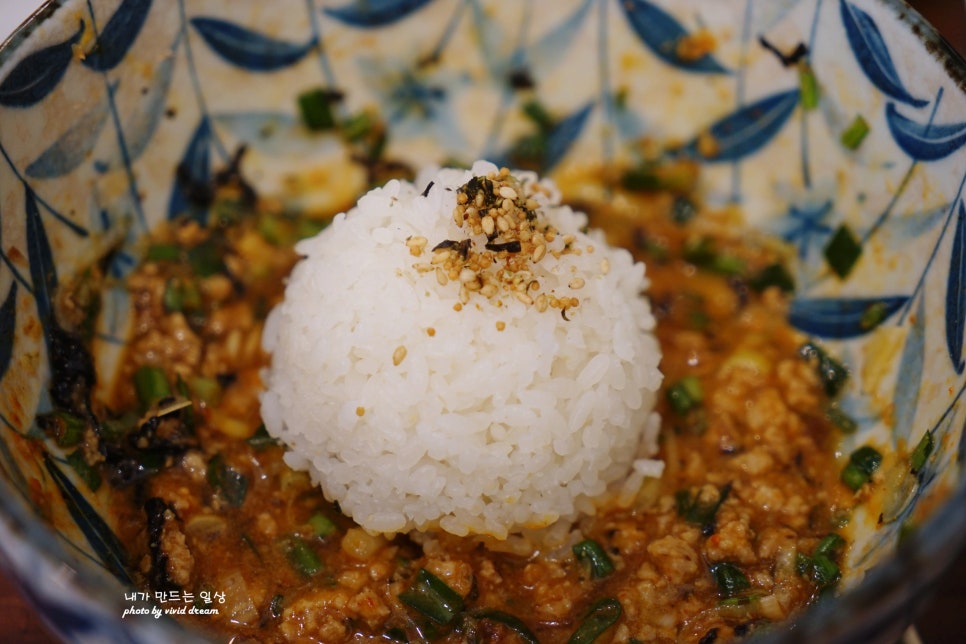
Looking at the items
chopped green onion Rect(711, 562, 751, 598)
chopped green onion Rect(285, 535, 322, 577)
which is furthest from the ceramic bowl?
chopped green onion Rect(285, 535, 322, 577)

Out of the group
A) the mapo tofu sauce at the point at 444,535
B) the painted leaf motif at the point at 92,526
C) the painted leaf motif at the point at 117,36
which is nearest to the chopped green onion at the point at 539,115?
the mapo tofu sauce at the point at 444,535

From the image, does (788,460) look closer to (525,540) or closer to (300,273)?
(525,540)

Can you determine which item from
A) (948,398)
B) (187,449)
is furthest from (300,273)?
(948,398)

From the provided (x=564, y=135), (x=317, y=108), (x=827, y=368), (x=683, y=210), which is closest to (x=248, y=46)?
(x=317, y=108)

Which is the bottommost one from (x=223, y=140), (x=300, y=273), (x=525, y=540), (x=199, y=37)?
(x=525, y=540)

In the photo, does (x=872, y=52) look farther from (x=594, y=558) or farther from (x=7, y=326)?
(x=7, y=326)

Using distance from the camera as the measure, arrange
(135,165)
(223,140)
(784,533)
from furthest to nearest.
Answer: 1. (223,140)
2. (135,165)
3. (784,533)
